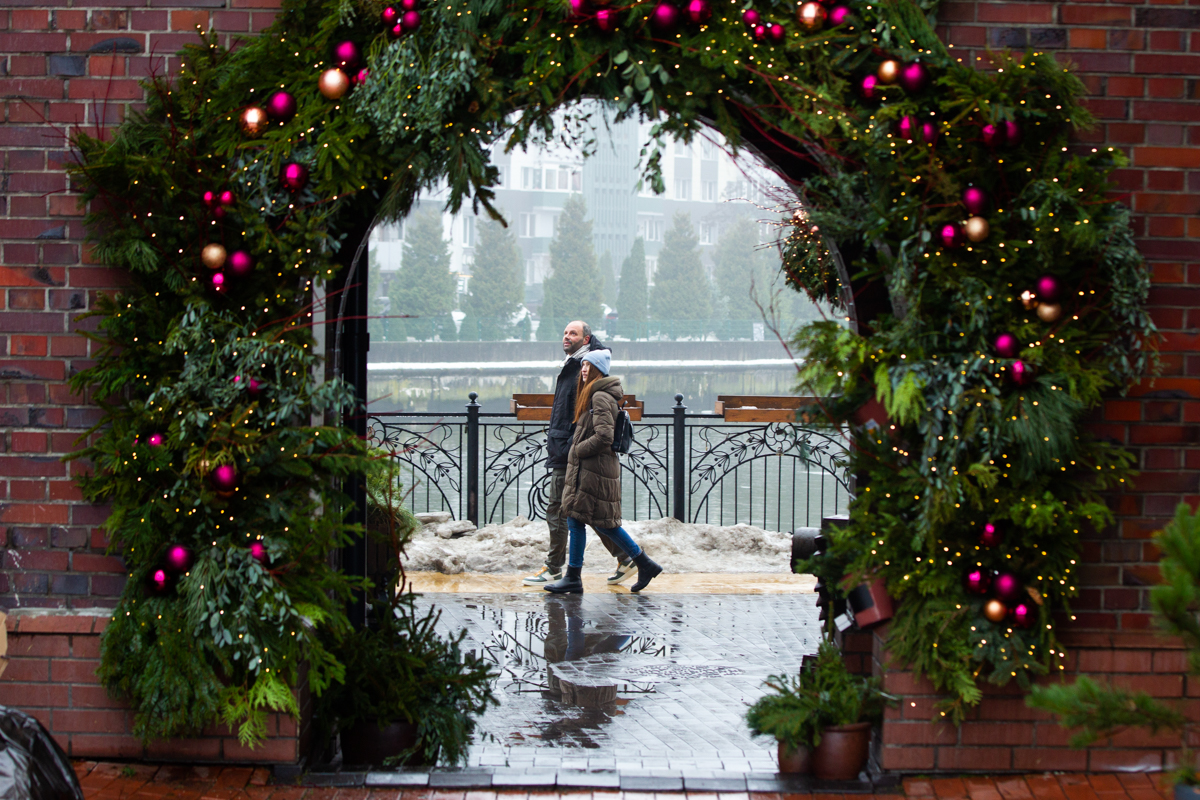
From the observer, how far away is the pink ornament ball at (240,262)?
3367 millimetres

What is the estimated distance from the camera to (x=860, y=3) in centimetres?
331

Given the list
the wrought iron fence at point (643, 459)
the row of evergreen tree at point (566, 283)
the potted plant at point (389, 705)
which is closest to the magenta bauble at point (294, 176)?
the potted plant at point (389, 705)

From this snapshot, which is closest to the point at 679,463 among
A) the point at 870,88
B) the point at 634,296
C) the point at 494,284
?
the point at 870,88

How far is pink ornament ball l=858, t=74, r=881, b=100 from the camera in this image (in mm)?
3289

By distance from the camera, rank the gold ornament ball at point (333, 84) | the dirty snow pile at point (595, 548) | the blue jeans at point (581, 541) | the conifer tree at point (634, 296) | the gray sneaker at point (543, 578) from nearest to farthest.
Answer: the gold ornament ball at point (333, 84) → the blue jeans at point (581, 541) → the gray sneaker at point (543, 578) → the dirty snow pile at point (595, 548) → the conifer tree at point (634, 296)

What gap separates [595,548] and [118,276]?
517cm

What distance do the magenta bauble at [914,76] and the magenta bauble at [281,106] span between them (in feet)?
6.52

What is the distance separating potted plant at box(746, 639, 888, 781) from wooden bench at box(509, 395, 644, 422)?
19.4 feet

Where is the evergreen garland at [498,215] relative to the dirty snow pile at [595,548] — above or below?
above

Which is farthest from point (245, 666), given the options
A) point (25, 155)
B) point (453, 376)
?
point (453, 376)

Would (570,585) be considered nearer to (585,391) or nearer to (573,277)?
(585,391)

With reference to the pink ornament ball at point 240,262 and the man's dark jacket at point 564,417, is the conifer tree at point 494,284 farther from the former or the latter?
the pink ornament ball at point 240,262

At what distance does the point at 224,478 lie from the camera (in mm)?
3312

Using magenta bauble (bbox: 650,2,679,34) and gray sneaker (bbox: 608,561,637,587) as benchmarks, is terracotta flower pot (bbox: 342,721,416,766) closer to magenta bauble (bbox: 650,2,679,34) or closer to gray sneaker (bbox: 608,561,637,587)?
magenta bauble (bbox: 650,2,679,34)
